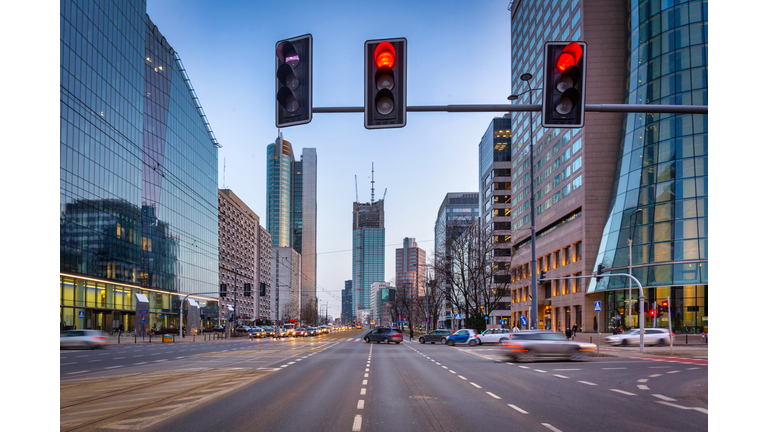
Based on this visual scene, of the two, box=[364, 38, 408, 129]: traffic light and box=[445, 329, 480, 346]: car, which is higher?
box=[364, 38, 408, 129]: traffic light

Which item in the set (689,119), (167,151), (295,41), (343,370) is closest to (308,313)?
(167,151)

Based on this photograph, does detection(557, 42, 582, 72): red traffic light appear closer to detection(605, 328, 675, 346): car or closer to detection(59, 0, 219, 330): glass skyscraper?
detection(605, 328, 675, 346): car

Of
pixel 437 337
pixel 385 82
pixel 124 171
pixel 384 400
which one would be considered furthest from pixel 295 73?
pixel 124 171

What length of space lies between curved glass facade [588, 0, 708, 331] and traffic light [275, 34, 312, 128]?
2039 inches

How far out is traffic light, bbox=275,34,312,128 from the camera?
804 centimetres

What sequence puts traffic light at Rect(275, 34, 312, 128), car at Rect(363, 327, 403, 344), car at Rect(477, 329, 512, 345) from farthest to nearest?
car at Rect(363, 327, 403, 344) → car at Rect(477, 329, 512, 345) → traffic light at Rect(275, 34, 312, 128)

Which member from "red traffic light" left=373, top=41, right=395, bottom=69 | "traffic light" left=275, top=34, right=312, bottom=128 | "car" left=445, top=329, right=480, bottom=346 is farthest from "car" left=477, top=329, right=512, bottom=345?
"red traffic light" left=373, top=41, right=395, bottom=69

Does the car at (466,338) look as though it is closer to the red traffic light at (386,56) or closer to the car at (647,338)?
the car at (647,338)

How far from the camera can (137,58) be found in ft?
235

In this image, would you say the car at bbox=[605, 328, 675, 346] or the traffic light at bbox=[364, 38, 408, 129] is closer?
the traffic light at bbox=[364, 38, 408, 129]

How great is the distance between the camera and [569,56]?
7.90 meters

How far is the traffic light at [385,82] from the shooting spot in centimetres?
779
